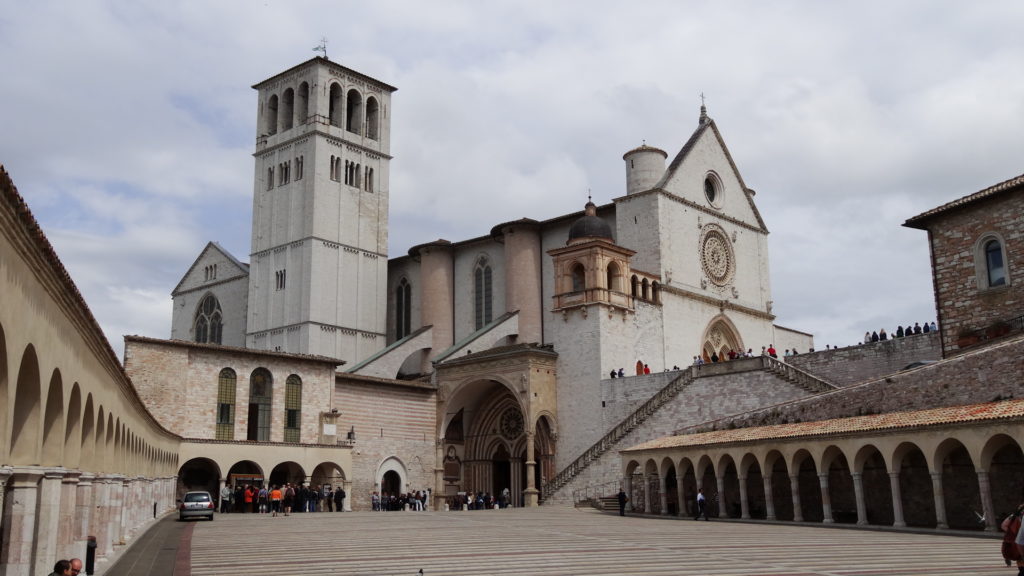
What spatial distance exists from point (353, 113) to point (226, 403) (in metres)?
26.8

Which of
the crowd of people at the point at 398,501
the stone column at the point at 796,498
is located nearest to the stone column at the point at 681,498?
the stone column at the point at 796,498

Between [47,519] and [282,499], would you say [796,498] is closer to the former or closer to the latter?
[282,499]

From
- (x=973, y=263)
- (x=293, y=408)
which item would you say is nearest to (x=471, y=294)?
(x=293, y=408)

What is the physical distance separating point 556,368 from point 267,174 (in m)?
25.3

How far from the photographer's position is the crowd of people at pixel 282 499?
38.3 m

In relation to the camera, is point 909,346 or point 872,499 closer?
point 872,499

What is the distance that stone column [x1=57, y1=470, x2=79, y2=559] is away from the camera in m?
13.7

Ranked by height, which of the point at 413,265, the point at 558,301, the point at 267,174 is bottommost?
the point at 558,301

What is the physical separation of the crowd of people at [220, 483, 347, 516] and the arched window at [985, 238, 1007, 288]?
24662 mm

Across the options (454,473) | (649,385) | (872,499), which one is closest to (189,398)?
(454,473)

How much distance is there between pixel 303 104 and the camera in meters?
60.9

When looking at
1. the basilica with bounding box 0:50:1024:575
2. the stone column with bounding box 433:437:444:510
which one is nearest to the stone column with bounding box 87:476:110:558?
the basilica with bounding box 0:50:1024:575

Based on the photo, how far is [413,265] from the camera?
2375 inches

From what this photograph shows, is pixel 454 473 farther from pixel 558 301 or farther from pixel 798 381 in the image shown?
pixel 798 381
